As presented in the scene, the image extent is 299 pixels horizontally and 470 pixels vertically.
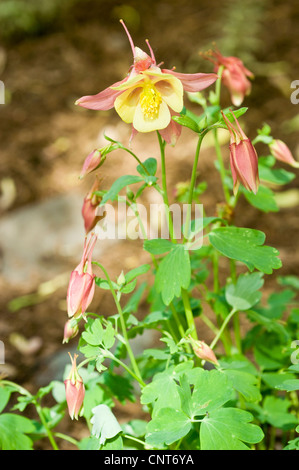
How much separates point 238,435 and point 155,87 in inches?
25.6

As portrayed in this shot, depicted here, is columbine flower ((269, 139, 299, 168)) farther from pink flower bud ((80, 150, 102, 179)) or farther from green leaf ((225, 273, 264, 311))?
pink flower bud ((80, 150, 102, 179))

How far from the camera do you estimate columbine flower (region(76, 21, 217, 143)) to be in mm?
975

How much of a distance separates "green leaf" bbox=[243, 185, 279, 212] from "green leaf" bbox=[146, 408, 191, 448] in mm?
533

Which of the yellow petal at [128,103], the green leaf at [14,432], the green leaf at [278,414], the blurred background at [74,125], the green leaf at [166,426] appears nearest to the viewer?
the green leaf at [166,426]

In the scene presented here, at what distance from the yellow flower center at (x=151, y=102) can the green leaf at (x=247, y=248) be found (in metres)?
0.26

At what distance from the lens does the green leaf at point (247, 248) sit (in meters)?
1.03

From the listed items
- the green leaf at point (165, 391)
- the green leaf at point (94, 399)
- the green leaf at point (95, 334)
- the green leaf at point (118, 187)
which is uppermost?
the green leaf at point (118, 187)

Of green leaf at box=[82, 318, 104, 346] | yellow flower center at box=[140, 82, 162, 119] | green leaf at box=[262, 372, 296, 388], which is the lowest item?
green leaf at box=[262, 372, 296, 388]

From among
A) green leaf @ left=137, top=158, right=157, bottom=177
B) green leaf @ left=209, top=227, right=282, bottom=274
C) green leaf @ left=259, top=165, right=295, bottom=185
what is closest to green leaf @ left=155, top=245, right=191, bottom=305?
green leaf @ left=209, top=227, right=282, bottom=274

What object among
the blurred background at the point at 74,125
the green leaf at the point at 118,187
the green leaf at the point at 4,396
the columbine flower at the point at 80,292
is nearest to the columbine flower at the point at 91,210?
the green leaf at the point at 118,187

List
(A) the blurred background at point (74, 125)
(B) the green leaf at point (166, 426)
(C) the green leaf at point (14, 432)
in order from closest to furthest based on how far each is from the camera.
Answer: (B) the green leaf at point (166, 426) → (C) the green leaf at point (14, 432) → (A) the blurred background at point (74, 125)

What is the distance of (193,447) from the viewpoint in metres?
1.19

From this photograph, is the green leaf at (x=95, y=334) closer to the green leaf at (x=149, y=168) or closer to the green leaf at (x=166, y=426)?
the green leaf at (x=166, y=426)
